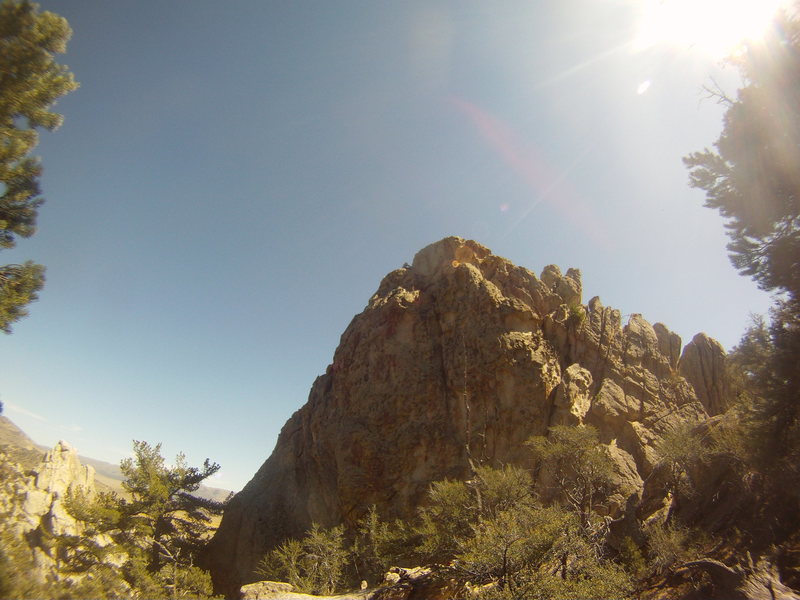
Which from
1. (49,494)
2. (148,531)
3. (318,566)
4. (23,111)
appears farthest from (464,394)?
(49,494)

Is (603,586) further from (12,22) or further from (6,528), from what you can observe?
(12,22)

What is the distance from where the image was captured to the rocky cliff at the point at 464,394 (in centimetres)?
2739

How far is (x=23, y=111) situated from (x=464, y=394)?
27.8m

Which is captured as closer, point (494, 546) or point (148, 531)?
point (494, 546)

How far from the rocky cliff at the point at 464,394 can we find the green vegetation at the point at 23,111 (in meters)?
25.3

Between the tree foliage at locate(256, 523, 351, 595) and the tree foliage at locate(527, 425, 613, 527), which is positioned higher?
the tree foliage at locate(527, 425, 613, 527)

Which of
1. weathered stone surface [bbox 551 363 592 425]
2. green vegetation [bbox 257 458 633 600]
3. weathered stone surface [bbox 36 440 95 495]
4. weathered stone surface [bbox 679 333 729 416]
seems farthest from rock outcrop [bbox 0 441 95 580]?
weathered stone surface [bbox 679 333 729 416]

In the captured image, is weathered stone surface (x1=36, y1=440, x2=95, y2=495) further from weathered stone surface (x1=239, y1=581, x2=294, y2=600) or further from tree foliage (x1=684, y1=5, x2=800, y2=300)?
tree foliage (x1=684, y1=5, x2=800, y2=300)

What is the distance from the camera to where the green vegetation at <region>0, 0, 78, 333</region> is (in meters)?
8.20

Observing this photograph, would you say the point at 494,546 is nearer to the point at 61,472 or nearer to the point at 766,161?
the point at 766,161

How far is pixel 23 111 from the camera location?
8.55 metres

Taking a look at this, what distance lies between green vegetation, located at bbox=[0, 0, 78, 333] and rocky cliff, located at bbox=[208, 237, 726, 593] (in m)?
25.3

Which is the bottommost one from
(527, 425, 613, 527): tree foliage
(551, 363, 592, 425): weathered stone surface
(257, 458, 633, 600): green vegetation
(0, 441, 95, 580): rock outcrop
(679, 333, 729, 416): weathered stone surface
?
(0, 441, 95, 580): rock outcrop

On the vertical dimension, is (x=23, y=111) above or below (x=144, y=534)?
above
